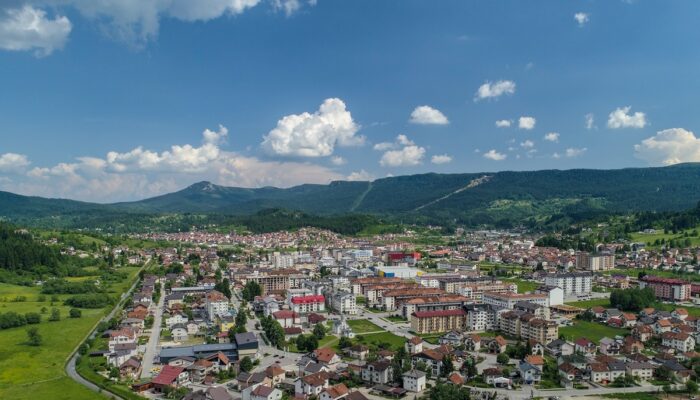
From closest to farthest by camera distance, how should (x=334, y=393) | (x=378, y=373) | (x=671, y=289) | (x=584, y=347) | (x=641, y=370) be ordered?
(x=334, y=393) → (x=378, y=373) → (x=641, y=370) → (x=584, y=347) → (x=671, y=289)

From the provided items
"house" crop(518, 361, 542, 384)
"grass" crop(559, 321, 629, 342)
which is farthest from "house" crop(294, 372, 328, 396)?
"grass" crop(559, 321, 629, 342)

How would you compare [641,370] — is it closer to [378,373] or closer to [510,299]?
[378,373]

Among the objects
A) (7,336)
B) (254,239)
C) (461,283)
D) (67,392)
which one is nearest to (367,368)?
(67,392)

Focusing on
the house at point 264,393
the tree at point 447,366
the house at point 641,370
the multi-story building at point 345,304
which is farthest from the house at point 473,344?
the multi-story building at point 345,304

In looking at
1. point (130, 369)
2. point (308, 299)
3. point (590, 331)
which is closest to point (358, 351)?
point (130, 369)

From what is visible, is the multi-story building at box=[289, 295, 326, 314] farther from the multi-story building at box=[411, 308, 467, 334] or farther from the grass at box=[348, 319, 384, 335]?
the multi-story building at box=[411, 308, 467, 334]

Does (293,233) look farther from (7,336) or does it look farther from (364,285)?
(7,336)

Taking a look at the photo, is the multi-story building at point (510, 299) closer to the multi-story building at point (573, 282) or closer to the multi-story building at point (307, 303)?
the multi-story building at point (573, 282)
